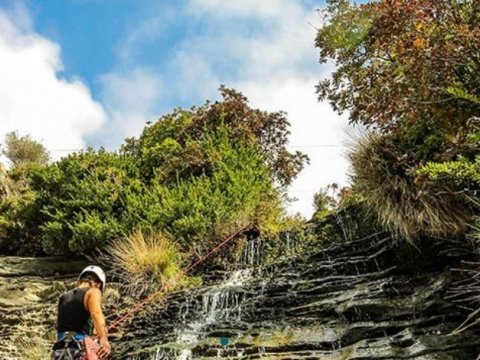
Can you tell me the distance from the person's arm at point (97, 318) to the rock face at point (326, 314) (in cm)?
142

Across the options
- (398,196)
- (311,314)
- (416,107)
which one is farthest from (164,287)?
(416,107)

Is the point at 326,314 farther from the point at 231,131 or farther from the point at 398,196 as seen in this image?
the point at 231,131

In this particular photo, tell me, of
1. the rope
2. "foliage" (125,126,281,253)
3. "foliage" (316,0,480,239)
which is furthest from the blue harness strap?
"foliage" (125,126,281,253)

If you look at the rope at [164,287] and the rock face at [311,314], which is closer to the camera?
the rock face at [311,314]

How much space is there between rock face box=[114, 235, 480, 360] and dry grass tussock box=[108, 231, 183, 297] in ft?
2.14

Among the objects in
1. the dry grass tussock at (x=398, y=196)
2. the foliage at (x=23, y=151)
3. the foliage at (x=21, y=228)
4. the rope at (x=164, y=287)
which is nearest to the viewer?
the dry grass tussock at (x=398, y=196)

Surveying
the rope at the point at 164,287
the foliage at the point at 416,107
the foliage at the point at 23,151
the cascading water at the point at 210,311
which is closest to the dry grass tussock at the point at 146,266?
the rope at the point at 164,287

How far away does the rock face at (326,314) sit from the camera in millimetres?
5746

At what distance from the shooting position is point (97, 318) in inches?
210

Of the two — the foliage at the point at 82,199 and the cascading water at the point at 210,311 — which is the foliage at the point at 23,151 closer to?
the foliage at the point at 82,199

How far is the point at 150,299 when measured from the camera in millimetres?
8758

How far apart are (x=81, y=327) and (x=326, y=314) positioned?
2.73 meters

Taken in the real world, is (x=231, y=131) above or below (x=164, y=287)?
above

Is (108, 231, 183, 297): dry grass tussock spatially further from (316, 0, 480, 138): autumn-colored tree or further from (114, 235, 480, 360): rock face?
(316, 0, 480, 138): autumn-colored tree
